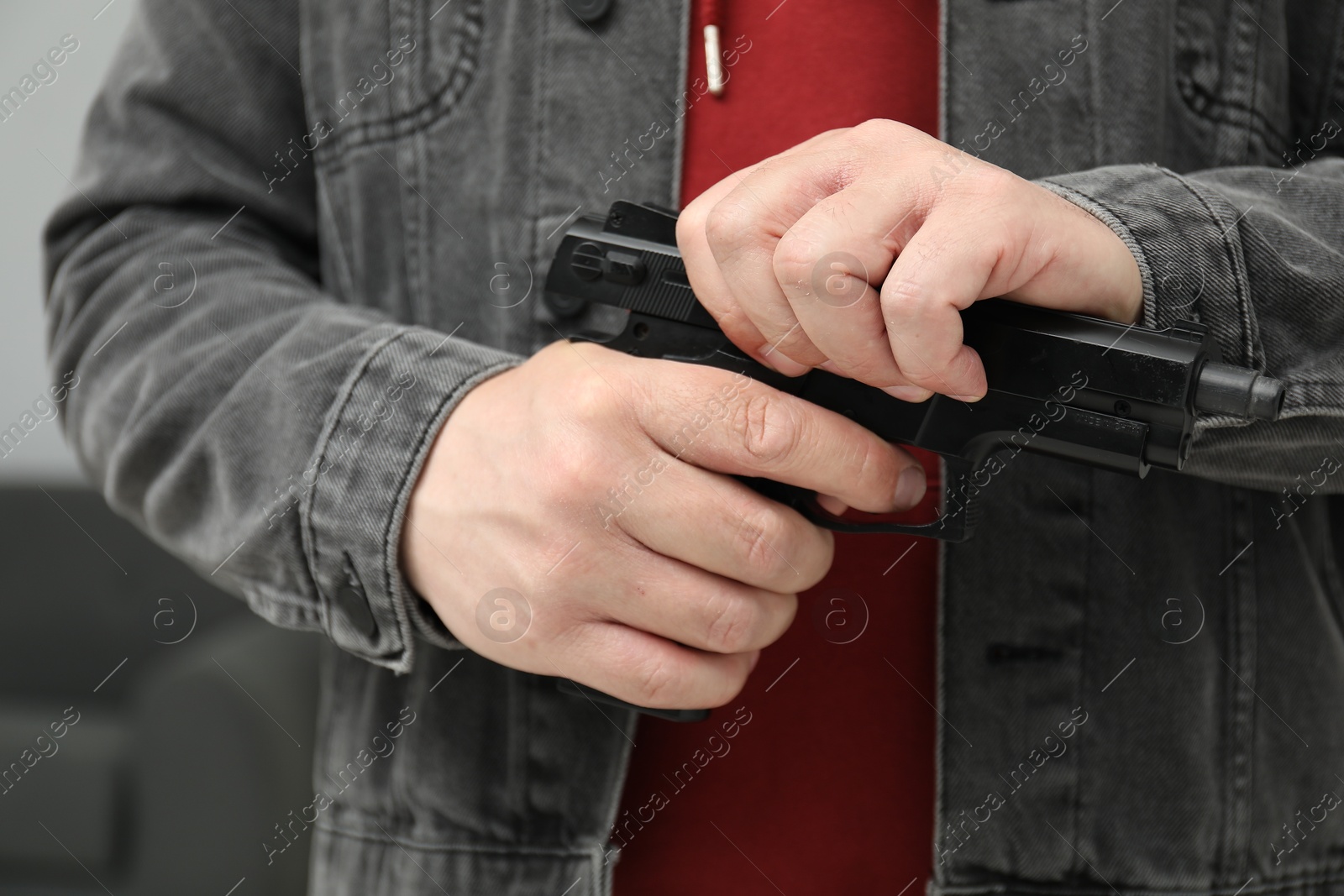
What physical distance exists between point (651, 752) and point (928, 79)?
16.7 inches

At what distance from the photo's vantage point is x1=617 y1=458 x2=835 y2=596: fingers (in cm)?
41

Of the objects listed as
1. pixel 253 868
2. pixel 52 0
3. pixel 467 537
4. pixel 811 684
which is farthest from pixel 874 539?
pixel 52 0

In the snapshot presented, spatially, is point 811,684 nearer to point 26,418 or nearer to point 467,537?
point 467,537

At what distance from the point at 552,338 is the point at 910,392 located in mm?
225

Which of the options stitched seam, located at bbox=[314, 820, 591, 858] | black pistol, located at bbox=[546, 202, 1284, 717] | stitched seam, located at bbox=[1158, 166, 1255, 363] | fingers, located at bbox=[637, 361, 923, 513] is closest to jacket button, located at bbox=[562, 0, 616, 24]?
black pistol, located at bbox=[546, 202, 1284, 717]

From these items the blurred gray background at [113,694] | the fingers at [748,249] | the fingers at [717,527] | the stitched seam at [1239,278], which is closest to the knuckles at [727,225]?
the fingers at [748,249]

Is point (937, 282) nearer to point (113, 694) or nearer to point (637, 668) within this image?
point (637, 668)

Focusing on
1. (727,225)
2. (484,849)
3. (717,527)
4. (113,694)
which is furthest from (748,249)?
(113,694)

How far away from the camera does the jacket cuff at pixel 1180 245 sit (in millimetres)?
383

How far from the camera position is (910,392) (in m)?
0.40

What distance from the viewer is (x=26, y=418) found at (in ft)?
2.65

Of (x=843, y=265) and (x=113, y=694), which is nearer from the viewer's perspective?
(x=843, y=265)

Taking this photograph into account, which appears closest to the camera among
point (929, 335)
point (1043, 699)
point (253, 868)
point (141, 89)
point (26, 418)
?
point (929, 335)

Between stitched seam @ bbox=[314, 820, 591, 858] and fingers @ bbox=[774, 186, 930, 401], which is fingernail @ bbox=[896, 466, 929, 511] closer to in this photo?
fingers @ bbox=[774, 186, 930, 401]
